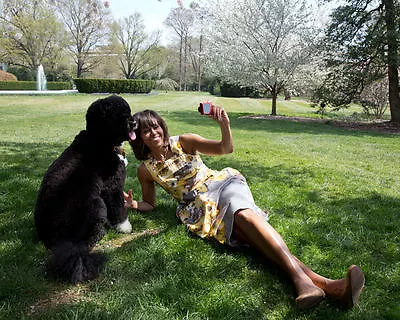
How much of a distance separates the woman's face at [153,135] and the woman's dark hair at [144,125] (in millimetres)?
21

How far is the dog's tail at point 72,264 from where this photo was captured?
2266 millimetres

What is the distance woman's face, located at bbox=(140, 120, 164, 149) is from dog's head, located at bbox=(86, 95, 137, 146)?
0.43 metres

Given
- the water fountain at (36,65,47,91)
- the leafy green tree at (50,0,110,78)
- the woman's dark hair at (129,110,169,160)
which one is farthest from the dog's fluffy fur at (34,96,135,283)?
the leafy green tree at (50,0,110,78)

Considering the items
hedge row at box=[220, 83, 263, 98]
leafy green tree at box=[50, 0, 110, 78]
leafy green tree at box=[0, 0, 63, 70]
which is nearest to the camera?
leafy green tree at box=[0, 0, 63, 70]

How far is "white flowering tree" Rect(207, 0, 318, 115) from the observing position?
52.4 feet

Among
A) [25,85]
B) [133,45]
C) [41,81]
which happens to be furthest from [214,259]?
[133,45]

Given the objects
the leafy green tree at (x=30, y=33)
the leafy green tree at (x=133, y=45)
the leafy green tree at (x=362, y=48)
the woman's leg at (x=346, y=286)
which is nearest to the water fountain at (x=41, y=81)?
the leafy green tree at (x=30, y=33)

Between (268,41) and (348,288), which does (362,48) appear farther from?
(348,288)

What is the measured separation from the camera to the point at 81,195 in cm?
243

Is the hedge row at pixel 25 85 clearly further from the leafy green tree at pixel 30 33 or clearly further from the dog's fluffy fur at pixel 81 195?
the dog's fluffy fur at pixel 81 195

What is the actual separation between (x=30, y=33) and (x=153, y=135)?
3953 centimetres

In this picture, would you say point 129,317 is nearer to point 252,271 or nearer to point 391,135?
point 252,271

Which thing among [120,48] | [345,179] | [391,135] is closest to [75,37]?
[120,48]

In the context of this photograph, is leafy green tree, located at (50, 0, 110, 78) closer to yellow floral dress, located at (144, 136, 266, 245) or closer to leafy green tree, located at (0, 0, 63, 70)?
leafy green tree, located at (0, 0, 63, 70)
